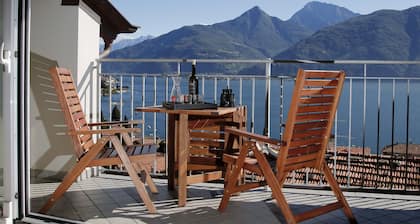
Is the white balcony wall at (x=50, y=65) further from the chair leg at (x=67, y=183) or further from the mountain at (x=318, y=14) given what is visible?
the mountain at (x=318, y=14)

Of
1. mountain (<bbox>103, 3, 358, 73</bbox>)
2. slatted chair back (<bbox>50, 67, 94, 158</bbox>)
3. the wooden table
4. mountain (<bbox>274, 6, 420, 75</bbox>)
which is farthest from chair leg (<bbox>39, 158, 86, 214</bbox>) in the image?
mountain (<bbox>274, 6, 420, 75</bbox>)

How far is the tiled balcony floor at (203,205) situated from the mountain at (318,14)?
225 feet

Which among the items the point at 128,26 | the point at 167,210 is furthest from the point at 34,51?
the point at 128,26

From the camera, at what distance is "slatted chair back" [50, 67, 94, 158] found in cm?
341

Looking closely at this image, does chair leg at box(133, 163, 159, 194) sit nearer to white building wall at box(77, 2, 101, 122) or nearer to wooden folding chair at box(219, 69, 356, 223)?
wooden folding chair at box(219, 69, 356, 223)

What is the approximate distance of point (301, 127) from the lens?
9.49ft

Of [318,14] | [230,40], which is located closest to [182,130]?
[230,40]

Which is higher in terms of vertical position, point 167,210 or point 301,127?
point 301,127

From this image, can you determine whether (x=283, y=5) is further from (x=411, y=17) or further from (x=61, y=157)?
(x=61, y=157)

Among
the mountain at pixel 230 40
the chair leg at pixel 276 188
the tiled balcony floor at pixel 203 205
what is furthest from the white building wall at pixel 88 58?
the mountain at pixel 230 40

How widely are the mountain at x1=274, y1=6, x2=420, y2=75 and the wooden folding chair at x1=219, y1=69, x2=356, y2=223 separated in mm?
38978

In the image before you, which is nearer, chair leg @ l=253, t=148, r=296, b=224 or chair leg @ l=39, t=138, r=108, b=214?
chair leg @ l=253, t=148, r=296, b=224

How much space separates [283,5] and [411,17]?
3036cm

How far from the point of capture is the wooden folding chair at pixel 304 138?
2818 millimetres
